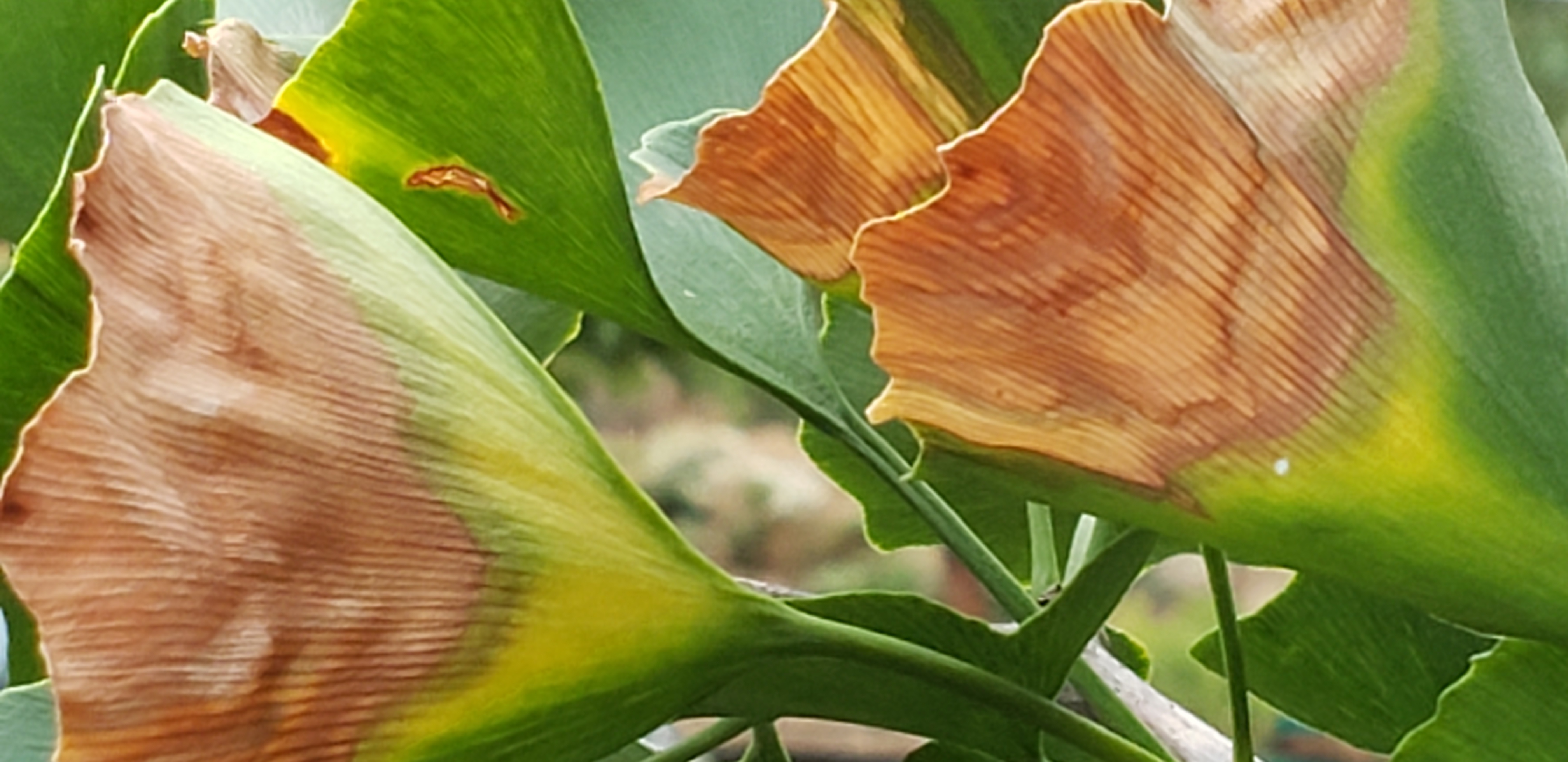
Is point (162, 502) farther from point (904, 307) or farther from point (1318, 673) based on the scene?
point (1318, 673)

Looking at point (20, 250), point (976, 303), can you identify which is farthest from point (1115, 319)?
point (20, 250)

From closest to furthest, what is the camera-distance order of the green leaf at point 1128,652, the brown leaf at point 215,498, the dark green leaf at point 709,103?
the brown leaf at point 215,498 < the dark green leaf at point 709,103 < the green leaf at point 1128,652

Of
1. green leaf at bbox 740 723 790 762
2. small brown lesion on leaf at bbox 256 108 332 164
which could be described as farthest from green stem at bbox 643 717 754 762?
small brown lesion on leaf at bbox 256 108 332 164

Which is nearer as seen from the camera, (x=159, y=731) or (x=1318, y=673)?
(x=159, y=731)

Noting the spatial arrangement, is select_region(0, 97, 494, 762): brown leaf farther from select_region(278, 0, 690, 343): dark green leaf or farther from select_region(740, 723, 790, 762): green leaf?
select_region(740, 723, 790, 762): green leaf

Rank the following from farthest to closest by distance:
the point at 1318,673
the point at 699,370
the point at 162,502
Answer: the point at 699,370 → the point at 1318,673 → the point at 162,502

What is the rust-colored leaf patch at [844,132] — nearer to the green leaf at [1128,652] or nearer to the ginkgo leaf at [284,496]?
the ginkgo leaf at [284,496]

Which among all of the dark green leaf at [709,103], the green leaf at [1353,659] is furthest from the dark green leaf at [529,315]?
the green leaf at [1353,659]

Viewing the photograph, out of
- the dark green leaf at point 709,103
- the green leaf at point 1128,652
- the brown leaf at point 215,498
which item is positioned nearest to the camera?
the brown leaf at point 215,498
